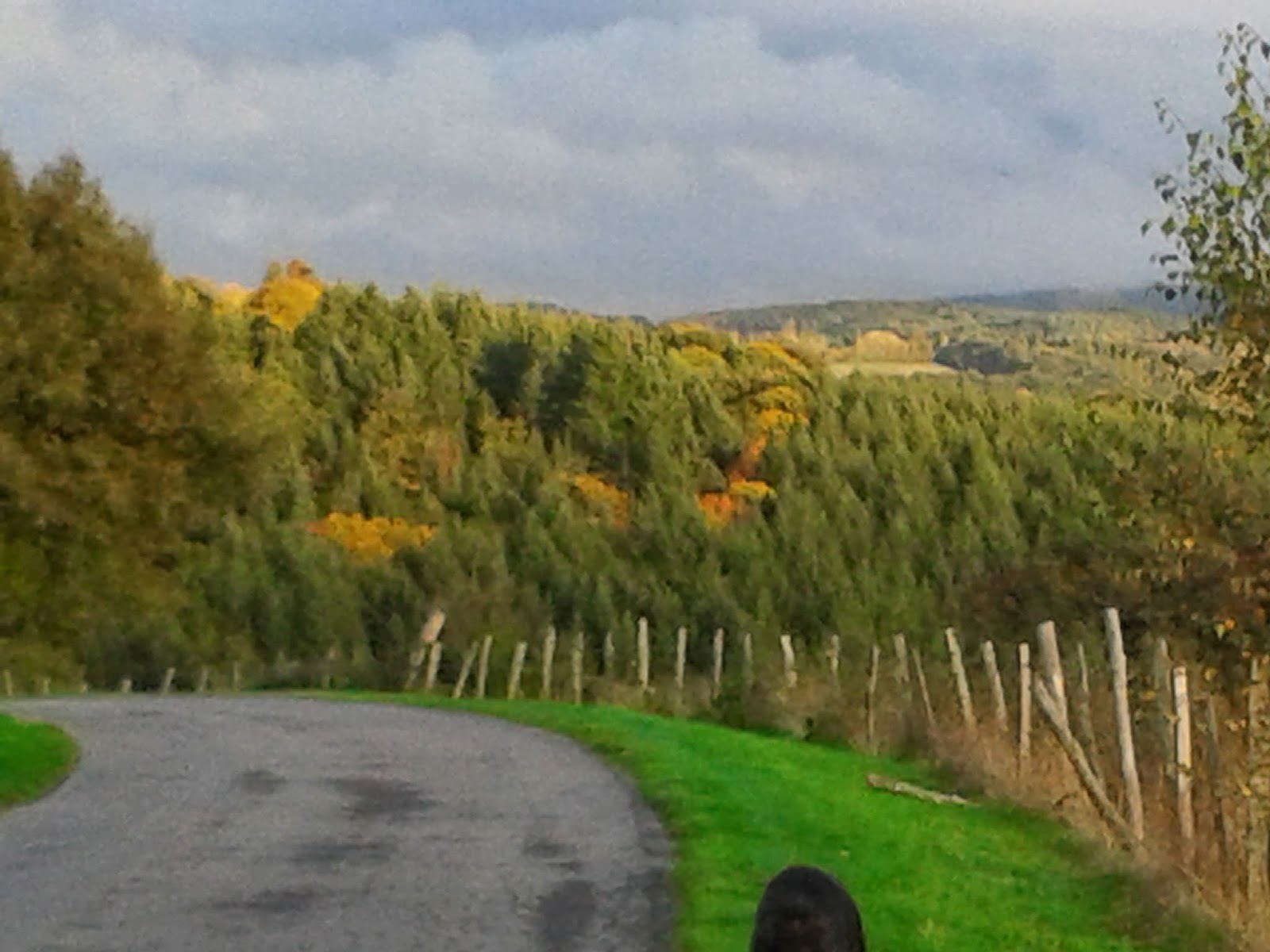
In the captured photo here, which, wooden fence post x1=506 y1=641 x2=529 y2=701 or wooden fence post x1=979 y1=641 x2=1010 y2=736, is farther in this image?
wooden fence post x1=506 y1=641 x2=529 y2=701

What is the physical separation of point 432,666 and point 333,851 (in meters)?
26.2

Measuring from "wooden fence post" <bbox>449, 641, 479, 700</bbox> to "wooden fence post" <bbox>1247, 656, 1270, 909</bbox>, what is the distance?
27503 mm

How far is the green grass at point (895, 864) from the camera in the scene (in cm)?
1028

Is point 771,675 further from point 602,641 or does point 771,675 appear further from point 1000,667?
point 602,641

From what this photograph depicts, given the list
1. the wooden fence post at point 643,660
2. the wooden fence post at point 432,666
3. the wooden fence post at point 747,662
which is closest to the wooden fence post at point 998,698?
the wooden fence post at point 747,662

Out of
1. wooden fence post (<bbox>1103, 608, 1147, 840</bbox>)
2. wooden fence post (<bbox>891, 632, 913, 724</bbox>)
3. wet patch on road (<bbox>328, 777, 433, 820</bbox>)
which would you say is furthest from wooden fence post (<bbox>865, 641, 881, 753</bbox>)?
wooden fence post (<bbox>1103, 608, 1147, 840</bbox>)

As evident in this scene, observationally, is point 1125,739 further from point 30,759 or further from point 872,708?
point 872,708

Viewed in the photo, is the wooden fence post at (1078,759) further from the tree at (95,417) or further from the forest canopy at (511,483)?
the tree at (95,417)

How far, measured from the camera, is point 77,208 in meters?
29.5

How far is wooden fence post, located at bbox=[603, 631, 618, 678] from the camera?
39875 millimetres

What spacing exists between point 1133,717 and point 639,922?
813 centimetres

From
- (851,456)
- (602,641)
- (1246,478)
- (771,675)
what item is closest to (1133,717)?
(1246,478)

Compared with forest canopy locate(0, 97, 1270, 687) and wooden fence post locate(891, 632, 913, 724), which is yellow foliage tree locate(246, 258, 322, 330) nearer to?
forest canopy locate(0, 97, 1270, 687)

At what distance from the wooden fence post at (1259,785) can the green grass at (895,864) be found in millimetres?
691
